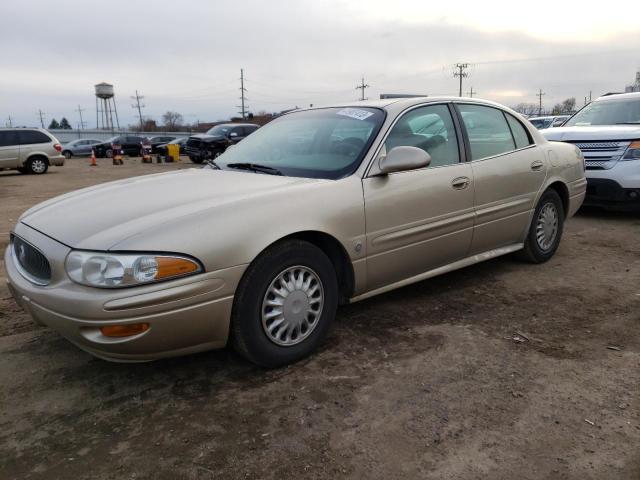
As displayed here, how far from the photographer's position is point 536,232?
476cm

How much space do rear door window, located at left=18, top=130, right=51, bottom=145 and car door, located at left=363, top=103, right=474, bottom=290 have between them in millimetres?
16761

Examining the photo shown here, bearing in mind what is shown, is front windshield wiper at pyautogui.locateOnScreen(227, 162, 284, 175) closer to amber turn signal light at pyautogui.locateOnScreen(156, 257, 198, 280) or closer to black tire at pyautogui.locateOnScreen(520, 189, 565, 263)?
amber turn signal light at pyautogui.locateOnScreen(156, 257, 198, 280)

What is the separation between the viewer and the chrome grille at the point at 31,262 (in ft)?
8.70

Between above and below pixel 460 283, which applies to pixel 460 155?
above

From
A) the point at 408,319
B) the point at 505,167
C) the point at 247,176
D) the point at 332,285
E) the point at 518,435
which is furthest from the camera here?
the point at 505,167

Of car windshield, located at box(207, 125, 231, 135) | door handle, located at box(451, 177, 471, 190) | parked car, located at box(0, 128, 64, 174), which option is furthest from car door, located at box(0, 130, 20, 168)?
door handle, located at box(451, 177, 471, 190)

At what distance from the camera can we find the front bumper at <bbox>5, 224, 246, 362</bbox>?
7.79 feet

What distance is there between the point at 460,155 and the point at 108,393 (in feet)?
9.27

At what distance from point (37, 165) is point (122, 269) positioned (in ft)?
56.2

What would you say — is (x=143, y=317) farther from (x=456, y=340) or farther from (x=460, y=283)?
(x=460, y=283)

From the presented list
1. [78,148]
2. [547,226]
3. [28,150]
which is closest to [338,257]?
[547,226]

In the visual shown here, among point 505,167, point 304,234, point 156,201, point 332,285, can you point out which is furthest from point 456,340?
point 156,201

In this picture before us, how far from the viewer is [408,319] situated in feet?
11.9

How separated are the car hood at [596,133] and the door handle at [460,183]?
13.6 feet
